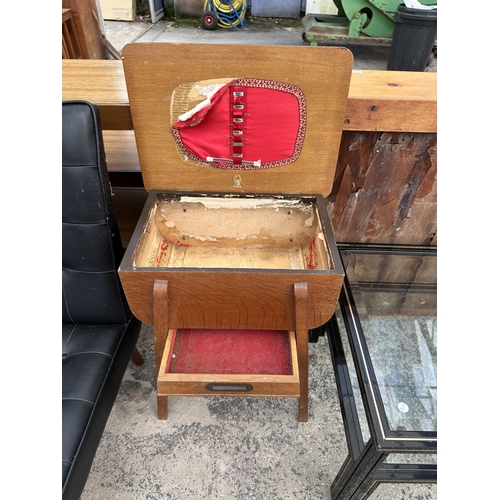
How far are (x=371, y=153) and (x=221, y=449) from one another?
127 centimetres

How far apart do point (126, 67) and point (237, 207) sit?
57 centimetres

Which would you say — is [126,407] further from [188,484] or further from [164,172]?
[164,172]

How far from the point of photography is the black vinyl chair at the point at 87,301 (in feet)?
3.09

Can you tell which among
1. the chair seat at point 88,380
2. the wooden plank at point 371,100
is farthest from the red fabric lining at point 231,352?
the wooden plank at point 371,100

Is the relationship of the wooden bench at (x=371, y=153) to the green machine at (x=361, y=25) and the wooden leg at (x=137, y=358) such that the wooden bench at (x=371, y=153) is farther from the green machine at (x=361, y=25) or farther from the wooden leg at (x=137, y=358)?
the green machine at (x=361, y=25)

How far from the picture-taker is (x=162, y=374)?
3.27 ft

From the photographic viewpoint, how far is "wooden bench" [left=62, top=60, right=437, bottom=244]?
3.98 ft

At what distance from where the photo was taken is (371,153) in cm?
136

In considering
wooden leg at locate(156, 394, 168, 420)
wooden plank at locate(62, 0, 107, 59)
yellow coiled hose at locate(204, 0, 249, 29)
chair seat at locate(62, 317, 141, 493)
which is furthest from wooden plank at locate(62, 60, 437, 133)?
yellow coiled hose at locate(204, 0, 249, 29)

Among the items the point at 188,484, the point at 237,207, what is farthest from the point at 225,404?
the point at 237,207

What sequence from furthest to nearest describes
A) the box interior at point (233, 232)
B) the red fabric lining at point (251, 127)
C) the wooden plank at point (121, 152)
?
the wooden plank at point (121, 152) → the box interior at point (233, 232) → the red fabric lining at point (251, 127)

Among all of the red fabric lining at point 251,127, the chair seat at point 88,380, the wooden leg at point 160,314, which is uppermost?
the red fabric lining at point 251,127

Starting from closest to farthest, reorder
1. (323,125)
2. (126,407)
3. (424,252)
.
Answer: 1. (323,125)
2. (126,407)
3. (424,252)

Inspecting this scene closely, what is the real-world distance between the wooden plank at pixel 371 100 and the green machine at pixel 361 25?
3412mm
